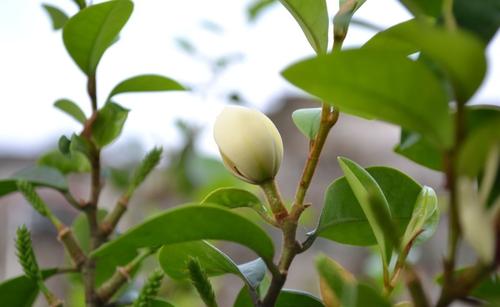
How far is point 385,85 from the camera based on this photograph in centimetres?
33

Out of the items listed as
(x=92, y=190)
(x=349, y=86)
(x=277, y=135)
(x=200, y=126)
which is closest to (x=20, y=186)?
(x=92, y=190)

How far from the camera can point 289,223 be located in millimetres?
456

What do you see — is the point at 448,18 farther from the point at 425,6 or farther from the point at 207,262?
the point at 207,262

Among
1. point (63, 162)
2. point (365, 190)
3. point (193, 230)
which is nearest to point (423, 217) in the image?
point (365, 190)

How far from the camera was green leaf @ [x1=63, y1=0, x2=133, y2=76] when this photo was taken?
560 millimetres

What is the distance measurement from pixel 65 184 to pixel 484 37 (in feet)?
1.39

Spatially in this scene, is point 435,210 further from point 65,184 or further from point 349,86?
point 65,184

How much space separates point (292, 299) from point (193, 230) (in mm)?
137

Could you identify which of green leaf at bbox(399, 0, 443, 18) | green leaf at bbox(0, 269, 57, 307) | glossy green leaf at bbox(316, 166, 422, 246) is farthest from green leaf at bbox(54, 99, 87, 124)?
green leaf at bbox(399, 0, 443, 18)

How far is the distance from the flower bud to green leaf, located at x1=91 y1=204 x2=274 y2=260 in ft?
0.19

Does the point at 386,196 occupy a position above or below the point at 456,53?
below

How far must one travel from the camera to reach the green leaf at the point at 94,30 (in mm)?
560

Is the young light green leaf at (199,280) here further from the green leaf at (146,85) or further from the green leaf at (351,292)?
the green leaf at (146,85)

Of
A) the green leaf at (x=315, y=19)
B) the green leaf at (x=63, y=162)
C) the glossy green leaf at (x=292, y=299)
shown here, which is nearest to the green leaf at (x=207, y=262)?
the glossy green leaf at (x=292, y=299)
